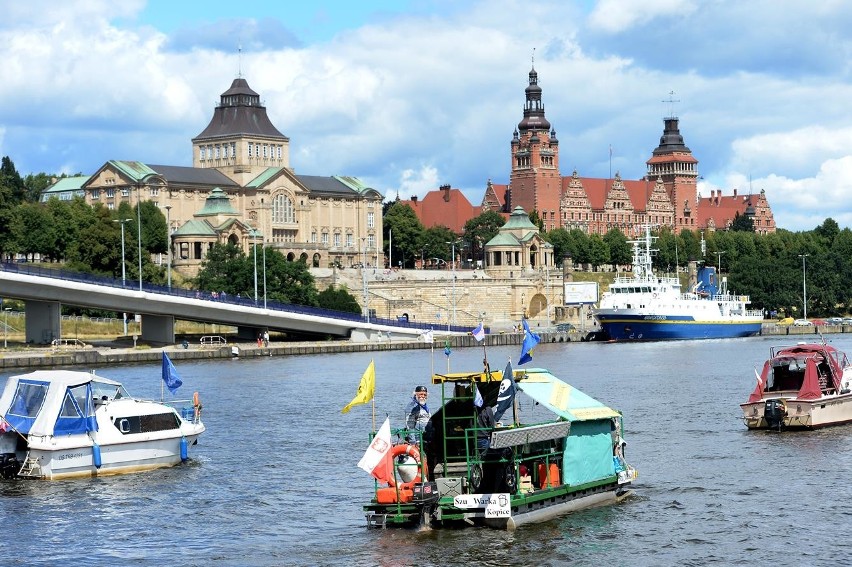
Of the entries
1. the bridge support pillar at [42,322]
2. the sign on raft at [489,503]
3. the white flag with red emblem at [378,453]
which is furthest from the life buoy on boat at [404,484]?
the bridge support pillar at [42,322]

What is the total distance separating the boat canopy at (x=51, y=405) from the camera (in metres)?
49.3

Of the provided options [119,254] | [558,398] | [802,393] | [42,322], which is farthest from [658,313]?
[558,398]

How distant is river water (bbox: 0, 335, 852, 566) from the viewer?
3828 cm

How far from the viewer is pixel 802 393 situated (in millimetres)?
59406

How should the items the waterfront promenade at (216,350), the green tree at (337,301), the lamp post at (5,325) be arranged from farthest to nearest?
the green tree at (337,301) → the lamp post at (5,325) → the waterfront promenade at (216,350)

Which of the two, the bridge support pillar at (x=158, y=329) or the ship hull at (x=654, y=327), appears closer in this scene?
the bridge support pillar at (x=158, y=329)

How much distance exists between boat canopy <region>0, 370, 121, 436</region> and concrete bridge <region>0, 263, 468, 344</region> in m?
60.3

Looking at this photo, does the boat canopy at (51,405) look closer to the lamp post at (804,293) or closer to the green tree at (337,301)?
the green tree at (337,301)

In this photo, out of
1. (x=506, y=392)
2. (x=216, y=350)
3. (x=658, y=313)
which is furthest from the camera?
(x=658, y=313)

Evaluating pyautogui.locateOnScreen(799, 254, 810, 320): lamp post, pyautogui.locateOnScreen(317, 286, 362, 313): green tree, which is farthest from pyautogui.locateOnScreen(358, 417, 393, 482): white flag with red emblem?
pyautogui.locateOnScreen(799, 254, 810, 320): lamp post

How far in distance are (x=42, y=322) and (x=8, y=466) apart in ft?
223

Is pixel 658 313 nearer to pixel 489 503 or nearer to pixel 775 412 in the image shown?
pixel 775 412

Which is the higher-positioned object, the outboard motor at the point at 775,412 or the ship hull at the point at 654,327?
the ship hull at the point at 654,327

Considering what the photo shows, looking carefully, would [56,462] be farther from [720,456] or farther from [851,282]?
[851,282]
